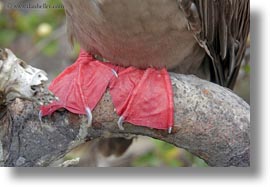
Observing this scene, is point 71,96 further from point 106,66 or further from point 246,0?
point 246,0

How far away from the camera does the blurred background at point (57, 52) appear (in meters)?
2.15

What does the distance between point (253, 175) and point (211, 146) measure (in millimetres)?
164

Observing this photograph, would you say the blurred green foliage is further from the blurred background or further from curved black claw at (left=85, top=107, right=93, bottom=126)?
curved black claw at (left=85, top=107, right=93, bottom=126)

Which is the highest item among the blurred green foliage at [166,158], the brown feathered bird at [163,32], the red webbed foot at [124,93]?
the brown feathered bird at [163,32]

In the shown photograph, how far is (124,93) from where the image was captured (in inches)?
76.0

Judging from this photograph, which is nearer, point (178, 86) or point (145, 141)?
point (178, 86)

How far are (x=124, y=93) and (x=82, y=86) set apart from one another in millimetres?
146

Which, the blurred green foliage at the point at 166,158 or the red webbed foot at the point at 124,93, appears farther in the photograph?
the blurred green foliage at the point at 166,158

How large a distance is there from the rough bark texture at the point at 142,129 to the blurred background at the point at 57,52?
120mm

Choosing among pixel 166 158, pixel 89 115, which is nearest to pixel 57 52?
pixel 166 158

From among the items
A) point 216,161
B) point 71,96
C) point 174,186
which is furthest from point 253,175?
point 71,96

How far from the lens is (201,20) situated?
1.93 metres

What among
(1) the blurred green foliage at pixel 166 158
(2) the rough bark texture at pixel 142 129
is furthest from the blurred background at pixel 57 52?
(2) the rough bark texture at pixel 142 129

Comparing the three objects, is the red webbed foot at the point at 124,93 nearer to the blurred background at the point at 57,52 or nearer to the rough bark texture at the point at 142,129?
the rough bark texture at the point at 142,129
